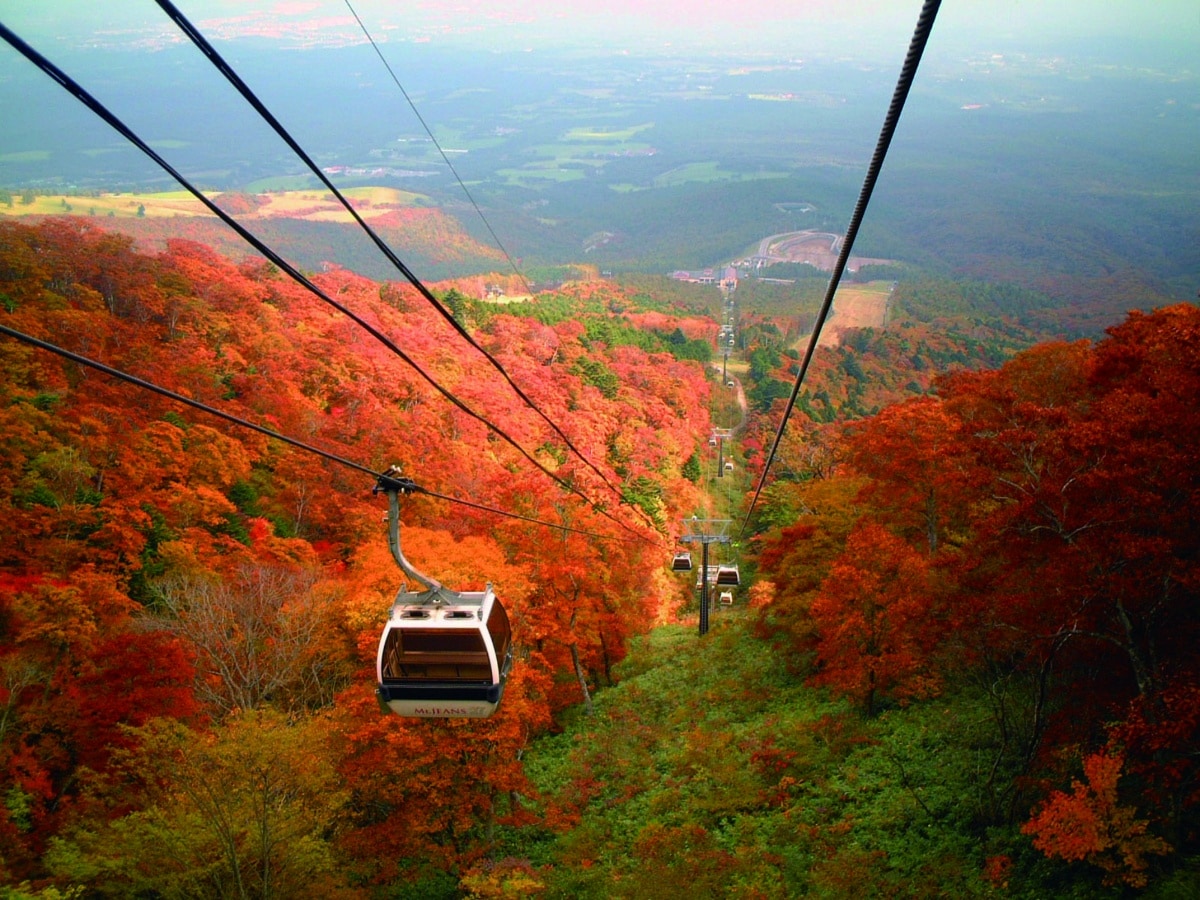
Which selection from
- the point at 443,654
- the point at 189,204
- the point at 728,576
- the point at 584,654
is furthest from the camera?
the point at 189,204

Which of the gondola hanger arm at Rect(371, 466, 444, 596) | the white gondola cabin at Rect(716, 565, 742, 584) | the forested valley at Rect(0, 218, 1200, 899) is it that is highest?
the gondola hanger arm at Rect(371, 466, 444, 596)

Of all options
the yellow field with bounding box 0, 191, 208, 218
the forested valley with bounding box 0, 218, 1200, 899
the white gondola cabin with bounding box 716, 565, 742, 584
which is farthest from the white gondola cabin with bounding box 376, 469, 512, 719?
the yellow field with bounding box 0, 191, 208, 218

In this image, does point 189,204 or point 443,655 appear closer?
point 443,655

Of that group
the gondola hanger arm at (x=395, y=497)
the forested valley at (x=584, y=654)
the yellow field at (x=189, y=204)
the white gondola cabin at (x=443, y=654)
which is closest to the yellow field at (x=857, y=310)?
the forested valley at (x=584, y=654)

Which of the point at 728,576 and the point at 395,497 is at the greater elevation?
the point at 395,497

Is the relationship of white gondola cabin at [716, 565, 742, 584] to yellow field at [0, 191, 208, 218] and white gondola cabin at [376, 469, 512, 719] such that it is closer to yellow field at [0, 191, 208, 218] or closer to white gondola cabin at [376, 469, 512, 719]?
white gondola cabin at [376, 469, 512, 719]

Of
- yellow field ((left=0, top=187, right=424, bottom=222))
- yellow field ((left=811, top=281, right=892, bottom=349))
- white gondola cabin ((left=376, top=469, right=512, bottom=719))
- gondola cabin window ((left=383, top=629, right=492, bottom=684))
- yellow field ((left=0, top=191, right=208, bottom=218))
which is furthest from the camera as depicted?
yellow field ((left=811, top=281, right=892, bottom=349))

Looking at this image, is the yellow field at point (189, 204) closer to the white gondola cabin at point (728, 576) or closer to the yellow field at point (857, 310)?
the yellow field at point (857, 310)

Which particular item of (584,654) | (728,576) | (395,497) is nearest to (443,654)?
(395,497)

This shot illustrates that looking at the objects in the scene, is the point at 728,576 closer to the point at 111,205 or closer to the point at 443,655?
the point at 443,655
